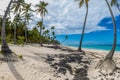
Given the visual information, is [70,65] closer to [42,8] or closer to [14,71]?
[14,71]

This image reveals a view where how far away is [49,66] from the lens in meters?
33.5

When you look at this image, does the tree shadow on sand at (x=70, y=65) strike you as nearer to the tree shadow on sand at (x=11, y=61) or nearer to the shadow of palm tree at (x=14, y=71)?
the tree shadow on sand at (x=11, y=61)

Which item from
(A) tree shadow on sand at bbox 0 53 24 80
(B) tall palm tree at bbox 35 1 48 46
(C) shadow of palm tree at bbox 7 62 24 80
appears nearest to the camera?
(C) shadow of palm tree at bbox 7 62 24 80

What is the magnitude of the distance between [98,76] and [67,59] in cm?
826

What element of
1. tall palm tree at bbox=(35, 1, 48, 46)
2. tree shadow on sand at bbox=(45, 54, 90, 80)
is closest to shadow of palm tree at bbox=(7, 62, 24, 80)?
tree shadow on sand at bbox=(45, 54, 90, 80)

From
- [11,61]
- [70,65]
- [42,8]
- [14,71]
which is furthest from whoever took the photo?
[42,8]

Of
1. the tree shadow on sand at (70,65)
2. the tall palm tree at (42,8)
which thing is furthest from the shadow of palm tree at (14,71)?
the tall palm tree at (42,8)

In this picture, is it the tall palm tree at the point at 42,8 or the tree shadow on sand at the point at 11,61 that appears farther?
the tall palm tree at the point at 42,8

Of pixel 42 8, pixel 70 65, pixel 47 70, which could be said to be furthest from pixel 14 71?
pixel 42 8

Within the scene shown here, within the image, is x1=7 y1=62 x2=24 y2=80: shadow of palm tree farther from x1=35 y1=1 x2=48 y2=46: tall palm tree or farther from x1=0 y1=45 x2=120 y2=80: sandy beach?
x1=35 y1=1 x2=48 y2=46: tall palm tree

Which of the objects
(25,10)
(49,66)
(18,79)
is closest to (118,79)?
(49,66)

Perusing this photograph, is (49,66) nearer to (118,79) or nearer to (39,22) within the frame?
(118,79)

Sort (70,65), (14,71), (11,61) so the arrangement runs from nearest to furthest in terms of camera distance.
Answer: (14,71) < (11,61) < (70,65)

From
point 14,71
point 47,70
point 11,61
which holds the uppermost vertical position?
point 11,61
